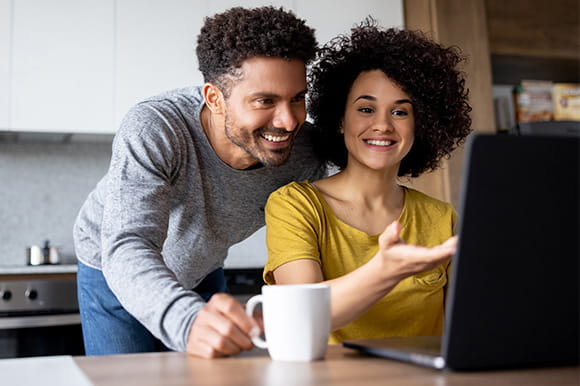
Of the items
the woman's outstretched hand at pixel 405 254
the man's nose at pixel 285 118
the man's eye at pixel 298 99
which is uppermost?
the man's eye at pixel 298 99

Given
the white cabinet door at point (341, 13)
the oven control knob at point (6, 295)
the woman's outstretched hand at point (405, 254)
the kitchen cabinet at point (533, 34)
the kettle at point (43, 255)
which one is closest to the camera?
the woman's outstretched hand at point (405, 254)

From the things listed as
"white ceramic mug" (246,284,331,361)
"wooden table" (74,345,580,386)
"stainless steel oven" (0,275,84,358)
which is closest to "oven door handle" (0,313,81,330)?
"stainless steel oven" (0,275,84,358)

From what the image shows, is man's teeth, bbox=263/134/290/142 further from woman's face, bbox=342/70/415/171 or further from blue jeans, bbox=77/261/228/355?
blue jeans, bbox=77/261/228/355

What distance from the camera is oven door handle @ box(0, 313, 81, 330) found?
2537 millimetres

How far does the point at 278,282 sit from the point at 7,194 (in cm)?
232

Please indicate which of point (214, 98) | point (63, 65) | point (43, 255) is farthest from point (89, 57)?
point (214, 98)

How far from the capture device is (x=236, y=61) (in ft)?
4.53

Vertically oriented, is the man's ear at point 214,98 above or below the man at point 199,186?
above

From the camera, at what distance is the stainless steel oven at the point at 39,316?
2.54m

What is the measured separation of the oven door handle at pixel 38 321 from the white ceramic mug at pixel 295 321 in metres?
2.05

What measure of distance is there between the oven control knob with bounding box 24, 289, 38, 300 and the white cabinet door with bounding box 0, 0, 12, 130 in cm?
76

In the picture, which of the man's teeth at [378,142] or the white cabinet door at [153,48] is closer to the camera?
the man's teeth at [378,142]

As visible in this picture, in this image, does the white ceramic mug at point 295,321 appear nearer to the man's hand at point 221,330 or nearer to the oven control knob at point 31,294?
the man's hand at point 221,330

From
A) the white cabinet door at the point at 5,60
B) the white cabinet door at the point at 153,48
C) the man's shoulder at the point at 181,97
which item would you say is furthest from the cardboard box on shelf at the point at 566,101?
the white cabinet door at the point at 5,60
